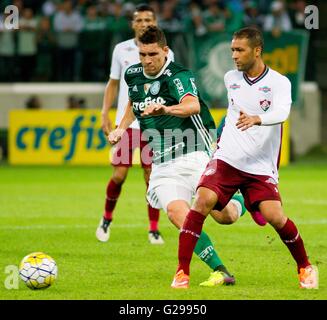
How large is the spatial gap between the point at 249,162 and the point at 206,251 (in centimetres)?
81

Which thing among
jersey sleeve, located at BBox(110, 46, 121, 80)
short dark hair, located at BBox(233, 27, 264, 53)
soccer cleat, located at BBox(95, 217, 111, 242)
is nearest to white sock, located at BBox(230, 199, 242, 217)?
short dark hair, located at BBox(233, 27, 264, 53)

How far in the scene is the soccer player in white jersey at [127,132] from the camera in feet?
36.8

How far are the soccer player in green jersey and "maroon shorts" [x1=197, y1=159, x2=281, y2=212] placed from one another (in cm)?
37

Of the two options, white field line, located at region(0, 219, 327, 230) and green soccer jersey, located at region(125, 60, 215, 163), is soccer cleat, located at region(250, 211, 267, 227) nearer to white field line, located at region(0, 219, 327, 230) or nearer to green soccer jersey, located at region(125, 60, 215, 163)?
green soccer jersey, located at region(125, 60, 215, 163)

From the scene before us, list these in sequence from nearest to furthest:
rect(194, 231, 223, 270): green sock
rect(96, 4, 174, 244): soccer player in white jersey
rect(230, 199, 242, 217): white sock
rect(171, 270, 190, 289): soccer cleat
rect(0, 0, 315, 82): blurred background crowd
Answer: rect(171, 270, 190, 289): soccer cleat, rect(194, 231, 223, 270): green sock, rect(230, 199, 242, 217): white sock, rect(96, 4, 174, 244): soccer player in white jersey, rect(0, 0, 315, 82): blurred background crowd

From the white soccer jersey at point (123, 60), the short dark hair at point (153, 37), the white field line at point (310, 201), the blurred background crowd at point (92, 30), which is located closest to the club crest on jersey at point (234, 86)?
the short dark hair at point (153, 37)

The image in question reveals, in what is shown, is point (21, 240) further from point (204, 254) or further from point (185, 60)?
point (185, 60)

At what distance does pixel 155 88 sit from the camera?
8789 mm

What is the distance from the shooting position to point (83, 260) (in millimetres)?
9969

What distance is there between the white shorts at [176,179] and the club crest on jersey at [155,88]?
58 centimetres

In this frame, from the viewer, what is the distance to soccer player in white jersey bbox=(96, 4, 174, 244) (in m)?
11.2

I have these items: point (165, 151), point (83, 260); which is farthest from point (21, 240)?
point (165, 151)

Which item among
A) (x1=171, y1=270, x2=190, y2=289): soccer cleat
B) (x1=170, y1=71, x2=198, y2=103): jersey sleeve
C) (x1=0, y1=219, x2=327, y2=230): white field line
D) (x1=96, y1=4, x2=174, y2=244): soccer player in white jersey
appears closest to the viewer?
(x1=171, y1=270, x2=190, y2=289): soccer cleat

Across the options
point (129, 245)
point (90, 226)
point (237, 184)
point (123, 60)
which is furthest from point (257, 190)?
point (90, 226)
